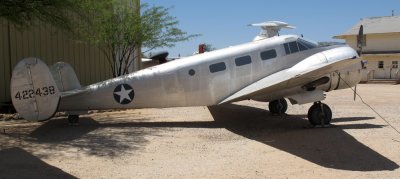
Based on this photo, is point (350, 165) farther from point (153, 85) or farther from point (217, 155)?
point (153, 85)

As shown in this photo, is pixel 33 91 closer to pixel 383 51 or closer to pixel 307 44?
pixel 307 44

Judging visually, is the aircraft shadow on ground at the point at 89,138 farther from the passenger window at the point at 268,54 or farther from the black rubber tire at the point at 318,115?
the black rubber tire at the point at 318,115

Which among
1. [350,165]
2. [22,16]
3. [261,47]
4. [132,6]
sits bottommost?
[350,165]

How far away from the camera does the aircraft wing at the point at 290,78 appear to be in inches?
460

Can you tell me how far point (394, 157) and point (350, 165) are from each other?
136 cm

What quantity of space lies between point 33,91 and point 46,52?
29.6ft

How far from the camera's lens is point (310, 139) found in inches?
441

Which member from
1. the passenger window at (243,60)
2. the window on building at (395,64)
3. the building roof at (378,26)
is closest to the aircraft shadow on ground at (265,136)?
the passenger window at (243,60)

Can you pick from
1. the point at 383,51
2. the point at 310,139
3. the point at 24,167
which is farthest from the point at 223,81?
the point at 383,51

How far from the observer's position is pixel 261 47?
46.9ft

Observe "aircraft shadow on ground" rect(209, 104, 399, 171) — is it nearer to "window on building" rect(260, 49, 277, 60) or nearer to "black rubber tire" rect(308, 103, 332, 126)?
"black rubber tire" rect(308, 103, 332, 126)

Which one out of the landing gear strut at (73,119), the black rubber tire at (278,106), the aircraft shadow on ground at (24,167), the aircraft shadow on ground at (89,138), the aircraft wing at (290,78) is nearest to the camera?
the aircraft shadow on ground at (24,167)

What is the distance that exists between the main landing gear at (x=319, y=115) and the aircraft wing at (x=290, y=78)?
34.7 inches

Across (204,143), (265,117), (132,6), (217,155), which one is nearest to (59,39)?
(132,6)
